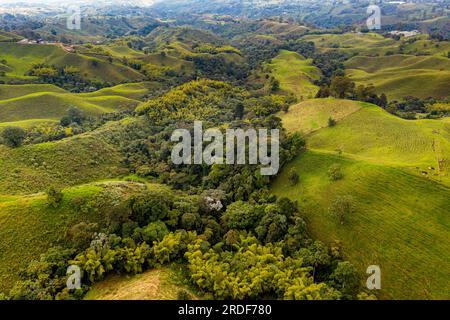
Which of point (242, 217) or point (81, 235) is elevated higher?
point (81, 235)

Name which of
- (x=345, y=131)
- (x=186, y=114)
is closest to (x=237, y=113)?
(x=186, y=114)

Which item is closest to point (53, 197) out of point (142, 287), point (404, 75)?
point (142, 287)

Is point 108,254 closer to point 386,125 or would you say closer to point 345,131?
point 345,131

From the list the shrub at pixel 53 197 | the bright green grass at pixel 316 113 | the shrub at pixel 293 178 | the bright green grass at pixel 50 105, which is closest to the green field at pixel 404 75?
the bright green grass at pixel 316 113

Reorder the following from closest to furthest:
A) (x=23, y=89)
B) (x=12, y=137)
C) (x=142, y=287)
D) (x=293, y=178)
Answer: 1. (x=142, y=287)
2. (x=293, y=178)
3. (x=12, y=137)
4. (x=23, y=89)

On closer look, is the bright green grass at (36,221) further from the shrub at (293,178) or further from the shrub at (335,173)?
the shrub at (335,173)

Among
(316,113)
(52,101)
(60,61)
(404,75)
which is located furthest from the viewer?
(60,61)

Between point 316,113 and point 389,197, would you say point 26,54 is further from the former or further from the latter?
point 389,197
